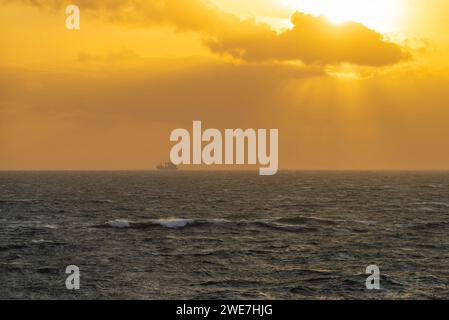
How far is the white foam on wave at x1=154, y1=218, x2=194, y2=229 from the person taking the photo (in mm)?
73375

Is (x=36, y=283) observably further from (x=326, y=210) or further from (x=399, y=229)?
(x=326, y=210)

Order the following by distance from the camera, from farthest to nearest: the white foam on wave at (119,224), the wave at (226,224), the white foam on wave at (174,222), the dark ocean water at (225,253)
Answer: the white foam on wave at (174,222), the white foam on wave at (119,224), the wave at (226,224), the dark ocean water at (225,253)

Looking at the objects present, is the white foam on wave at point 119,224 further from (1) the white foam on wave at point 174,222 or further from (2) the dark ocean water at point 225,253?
(1) the white foam on wave at point 174,222

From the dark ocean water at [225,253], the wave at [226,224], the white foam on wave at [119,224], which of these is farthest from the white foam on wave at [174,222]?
the white foam on wave at [119,224]

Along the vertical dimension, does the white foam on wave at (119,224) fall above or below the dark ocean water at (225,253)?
above

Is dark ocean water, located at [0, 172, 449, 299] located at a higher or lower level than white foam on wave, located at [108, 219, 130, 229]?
lower

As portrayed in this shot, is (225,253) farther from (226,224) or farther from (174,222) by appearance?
(174,222)

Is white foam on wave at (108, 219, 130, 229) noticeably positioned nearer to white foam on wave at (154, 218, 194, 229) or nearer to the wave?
the wave

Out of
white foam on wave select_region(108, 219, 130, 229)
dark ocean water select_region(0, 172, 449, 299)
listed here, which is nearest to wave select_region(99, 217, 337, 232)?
white foam on wave select_region(108, 219, 130, 229)

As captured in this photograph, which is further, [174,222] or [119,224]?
[174,222]

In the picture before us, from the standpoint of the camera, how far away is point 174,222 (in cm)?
7569

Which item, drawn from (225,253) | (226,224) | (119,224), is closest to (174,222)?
(226,224)

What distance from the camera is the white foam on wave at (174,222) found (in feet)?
241
